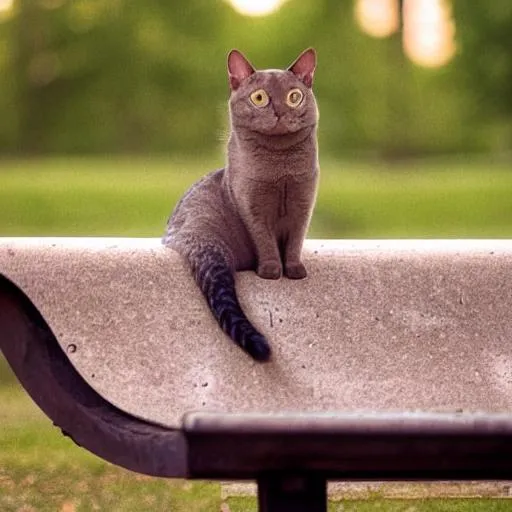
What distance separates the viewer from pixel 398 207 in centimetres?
385

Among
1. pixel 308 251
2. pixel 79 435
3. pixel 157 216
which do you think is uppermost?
pixel 157 216

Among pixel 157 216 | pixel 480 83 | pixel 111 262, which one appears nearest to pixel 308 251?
pixel 111 262

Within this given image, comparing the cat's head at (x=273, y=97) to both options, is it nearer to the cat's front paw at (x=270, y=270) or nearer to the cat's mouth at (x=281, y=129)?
the cat's mouth at (x=281, y=129)

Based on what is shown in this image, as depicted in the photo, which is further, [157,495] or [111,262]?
[157,495]

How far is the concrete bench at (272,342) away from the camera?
1267 mm

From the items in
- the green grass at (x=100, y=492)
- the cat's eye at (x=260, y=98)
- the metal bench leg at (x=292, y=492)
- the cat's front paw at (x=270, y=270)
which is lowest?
the metal bench leg at (x=292, y=492)

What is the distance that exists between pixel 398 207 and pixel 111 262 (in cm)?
256

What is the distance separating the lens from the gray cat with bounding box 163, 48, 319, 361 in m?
1.50

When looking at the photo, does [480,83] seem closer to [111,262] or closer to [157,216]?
[157,216]

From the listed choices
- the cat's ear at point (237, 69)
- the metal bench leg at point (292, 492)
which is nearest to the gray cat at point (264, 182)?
the cat's ear at point (237, 69)

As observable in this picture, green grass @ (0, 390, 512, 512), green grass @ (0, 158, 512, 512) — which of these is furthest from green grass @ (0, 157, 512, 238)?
green grass @ (0, 390, 512, 512)

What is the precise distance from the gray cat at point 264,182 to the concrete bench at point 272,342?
0.05 m

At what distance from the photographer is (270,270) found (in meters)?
1.53

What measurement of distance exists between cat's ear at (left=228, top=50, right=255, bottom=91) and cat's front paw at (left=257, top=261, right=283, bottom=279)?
306 millimetres
